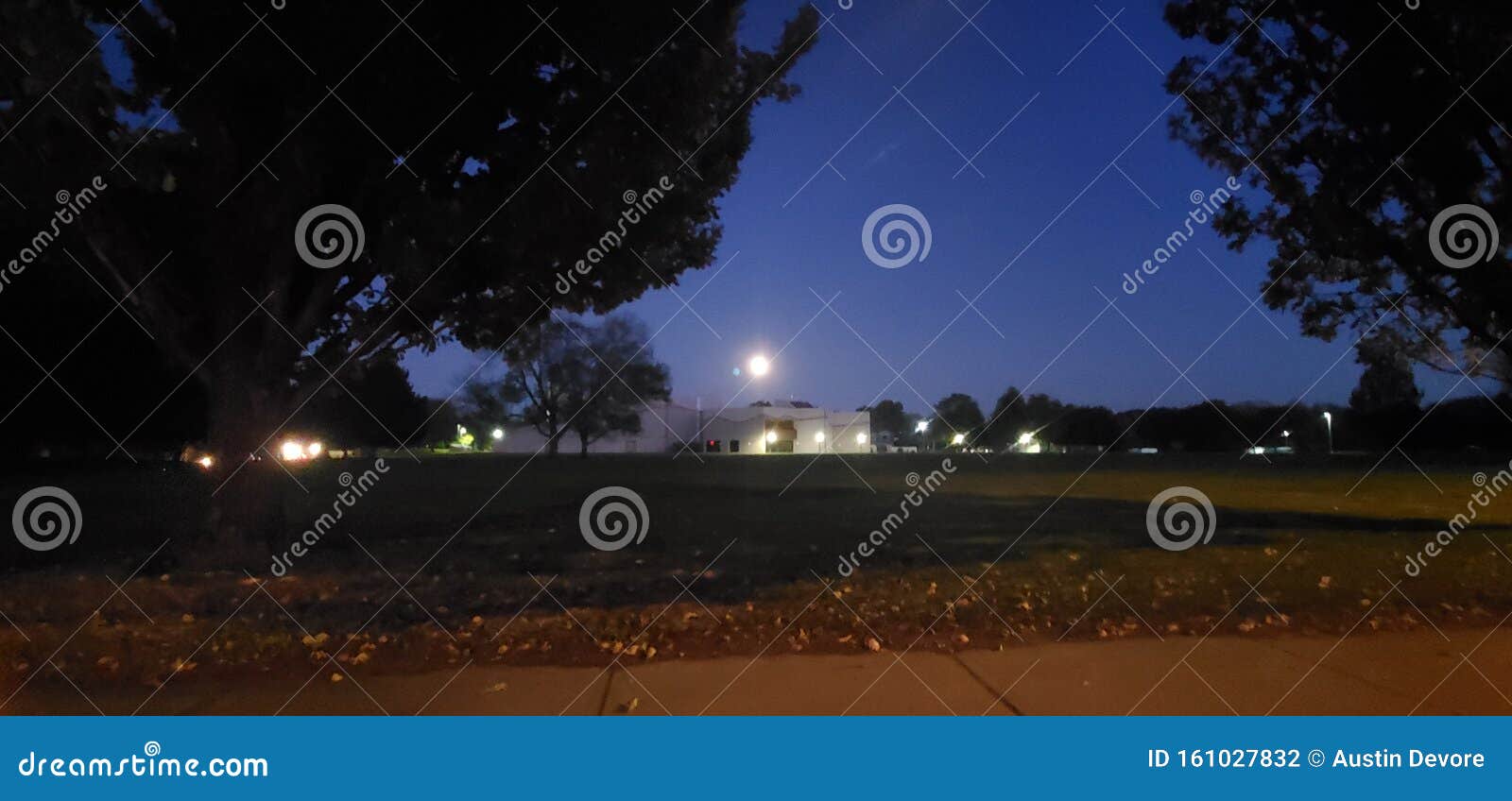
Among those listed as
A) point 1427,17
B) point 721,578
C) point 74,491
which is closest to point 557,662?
point 721,578

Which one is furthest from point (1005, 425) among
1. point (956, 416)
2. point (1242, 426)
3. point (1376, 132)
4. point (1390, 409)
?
point (1376, 132)

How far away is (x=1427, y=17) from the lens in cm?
1184

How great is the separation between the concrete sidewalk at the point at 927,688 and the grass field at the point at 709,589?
1.33ft

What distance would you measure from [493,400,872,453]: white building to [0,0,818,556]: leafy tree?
268 feet

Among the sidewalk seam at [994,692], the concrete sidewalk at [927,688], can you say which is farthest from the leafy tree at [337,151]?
the sidewalk seam at [994,692]

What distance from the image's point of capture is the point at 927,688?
20.8 feet

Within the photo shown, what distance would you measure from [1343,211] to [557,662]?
41.6ft

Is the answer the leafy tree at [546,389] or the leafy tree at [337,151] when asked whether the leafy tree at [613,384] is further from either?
the leafy tree at [337,151]

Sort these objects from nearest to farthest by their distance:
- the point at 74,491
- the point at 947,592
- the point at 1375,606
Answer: the point at 1375,606 → the point at 947,592 → the point at 74,491

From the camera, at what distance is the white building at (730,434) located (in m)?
96.2

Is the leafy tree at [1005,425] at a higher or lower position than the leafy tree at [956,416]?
lower

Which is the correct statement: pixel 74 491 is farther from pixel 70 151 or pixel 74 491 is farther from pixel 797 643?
pixel 797 643

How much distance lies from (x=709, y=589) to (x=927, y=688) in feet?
13.2

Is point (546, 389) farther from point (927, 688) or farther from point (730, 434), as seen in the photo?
point (927, 688)
